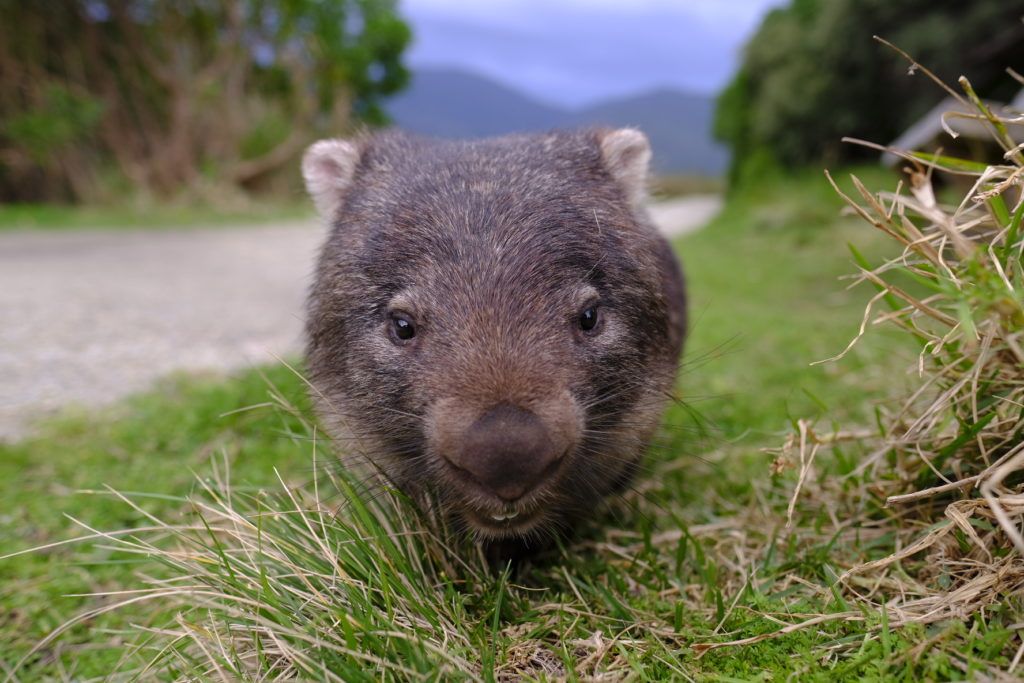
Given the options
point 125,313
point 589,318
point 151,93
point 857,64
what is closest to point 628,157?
point 589,318

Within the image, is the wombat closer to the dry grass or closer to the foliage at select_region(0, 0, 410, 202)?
the dry grass

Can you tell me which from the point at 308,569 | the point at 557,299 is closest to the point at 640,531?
the point at 557,299

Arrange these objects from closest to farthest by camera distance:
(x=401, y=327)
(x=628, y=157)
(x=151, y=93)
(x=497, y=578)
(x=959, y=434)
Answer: (x=959, y=434) → (x=401, y=327) → (x=497, y=578) → (x=628, y=157) → (x=151, y=93)

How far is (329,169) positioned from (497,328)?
1271 millimetres

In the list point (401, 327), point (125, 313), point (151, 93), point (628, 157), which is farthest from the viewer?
point (151, 93)

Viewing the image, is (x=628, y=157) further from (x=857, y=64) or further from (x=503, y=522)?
(x=857, y=64)

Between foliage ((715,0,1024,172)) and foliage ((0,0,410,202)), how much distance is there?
11748 mm

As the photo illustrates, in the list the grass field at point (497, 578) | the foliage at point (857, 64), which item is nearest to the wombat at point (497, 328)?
the grass field at point (497, 578)

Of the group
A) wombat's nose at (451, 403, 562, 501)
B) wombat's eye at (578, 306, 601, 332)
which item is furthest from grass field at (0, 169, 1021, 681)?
wombat's eye at (578, 306, 601, 332)

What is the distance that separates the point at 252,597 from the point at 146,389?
288cm

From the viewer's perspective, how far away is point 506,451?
1.70 meters

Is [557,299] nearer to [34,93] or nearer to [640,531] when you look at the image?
[640,531]

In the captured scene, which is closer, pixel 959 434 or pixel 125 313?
pixel 959 434

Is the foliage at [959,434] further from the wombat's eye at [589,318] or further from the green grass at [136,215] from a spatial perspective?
the green grass at [136,215]
